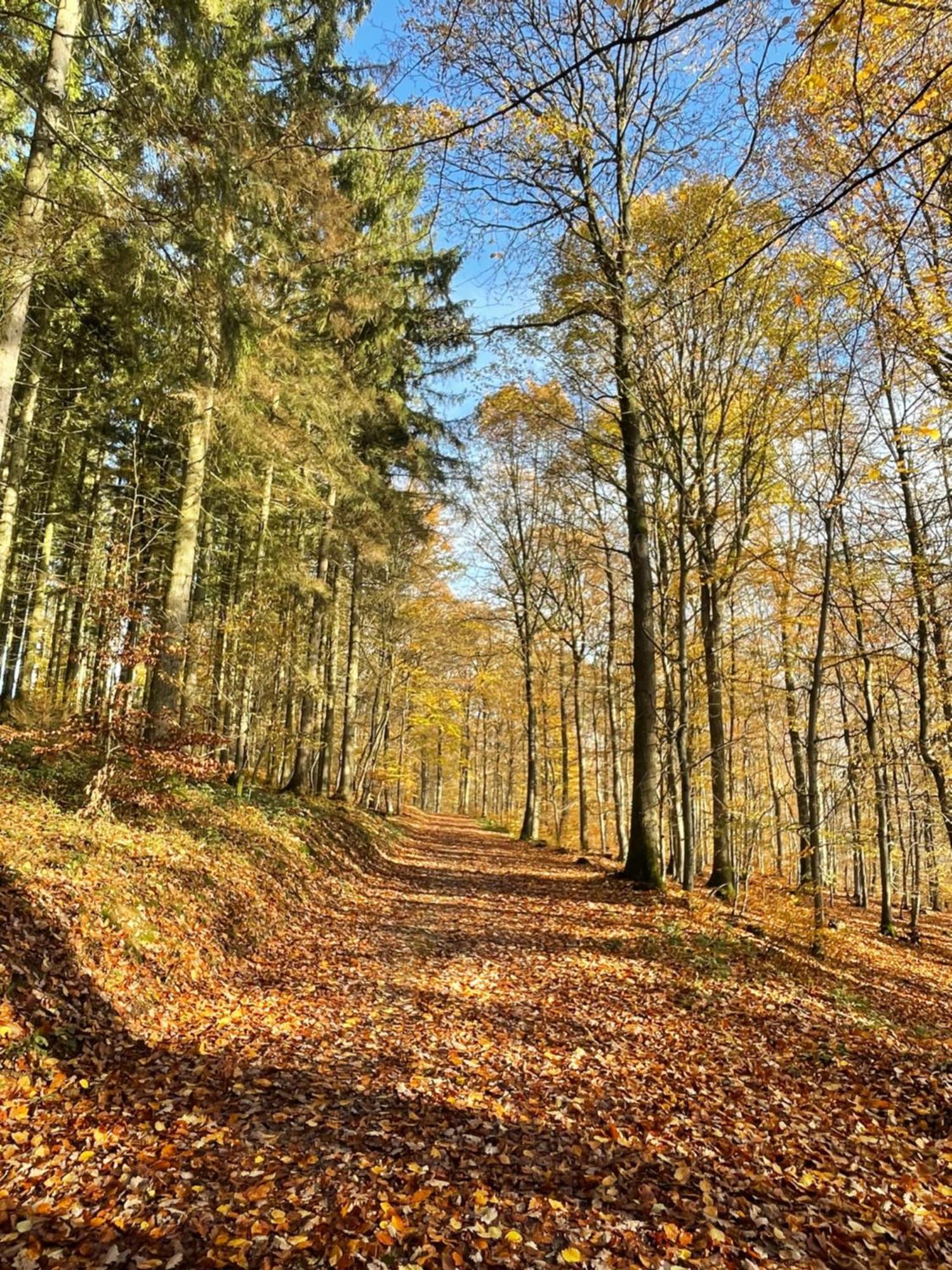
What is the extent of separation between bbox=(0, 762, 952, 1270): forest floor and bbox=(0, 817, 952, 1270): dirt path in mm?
17

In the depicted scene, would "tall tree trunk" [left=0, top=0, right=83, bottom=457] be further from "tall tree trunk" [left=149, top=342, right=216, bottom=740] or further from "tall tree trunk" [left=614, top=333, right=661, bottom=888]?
"tall tree trunk" [left=614, top=333, right=661, bottom=888]

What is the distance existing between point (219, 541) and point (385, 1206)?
1734 centimetres

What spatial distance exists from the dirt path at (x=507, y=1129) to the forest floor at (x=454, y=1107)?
2 centimetres

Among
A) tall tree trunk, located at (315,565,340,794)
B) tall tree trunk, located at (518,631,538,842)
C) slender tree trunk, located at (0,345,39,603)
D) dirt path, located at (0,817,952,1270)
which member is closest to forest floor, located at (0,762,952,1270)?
dirt path, located at (0,817,952,1270)

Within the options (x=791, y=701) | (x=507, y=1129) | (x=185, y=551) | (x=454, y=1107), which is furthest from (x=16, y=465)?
(x=791, y=701)

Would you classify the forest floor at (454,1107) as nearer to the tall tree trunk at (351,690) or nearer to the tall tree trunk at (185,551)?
the tall tree trunk at (185,551)

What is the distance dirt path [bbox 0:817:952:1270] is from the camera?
10.4 feet

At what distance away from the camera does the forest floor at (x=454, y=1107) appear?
3.18 metres

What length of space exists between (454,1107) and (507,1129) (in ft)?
1.36

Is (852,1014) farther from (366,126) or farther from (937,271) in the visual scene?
(366,126)

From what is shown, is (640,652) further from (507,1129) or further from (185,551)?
(507,1129)

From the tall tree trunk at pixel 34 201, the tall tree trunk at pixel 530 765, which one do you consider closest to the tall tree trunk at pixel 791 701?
the tall tree trunk at pixel 530 765

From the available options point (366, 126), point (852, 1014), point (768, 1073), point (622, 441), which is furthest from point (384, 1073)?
point (366, 126)

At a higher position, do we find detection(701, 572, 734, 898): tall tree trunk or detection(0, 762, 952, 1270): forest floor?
detection(701, 572, 734, 898): tall tree trunk
